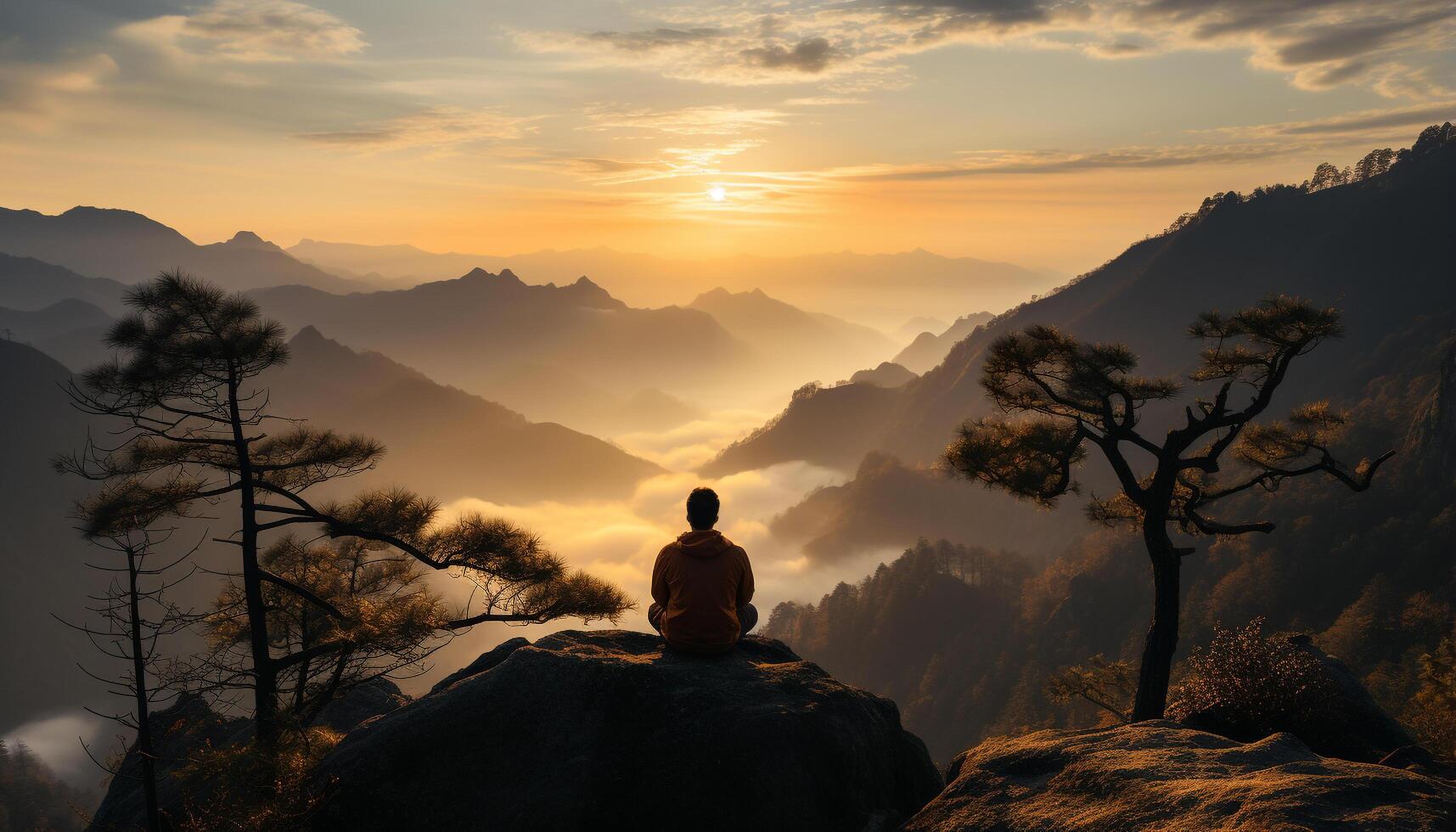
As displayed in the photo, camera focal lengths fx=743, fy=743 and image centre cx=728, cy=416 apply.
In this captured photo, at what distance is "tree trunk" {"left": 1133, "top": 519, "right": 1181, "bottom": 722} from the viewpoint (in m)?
14.1

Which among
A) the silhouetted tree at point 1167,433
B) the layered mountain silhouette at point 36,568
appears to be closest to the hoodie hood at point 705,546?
the silhouetted tree at point 1167,433

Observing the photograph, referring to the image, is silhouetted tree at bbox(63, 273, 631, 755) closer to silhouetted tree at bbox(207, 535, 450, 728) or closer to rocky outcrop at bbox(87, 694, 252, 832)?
silhouetted tree at bbox(207, 535, 450, 728)

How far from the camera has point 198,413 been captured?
12203 millimetres

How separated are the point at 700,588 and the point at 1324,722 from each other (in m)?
9.17

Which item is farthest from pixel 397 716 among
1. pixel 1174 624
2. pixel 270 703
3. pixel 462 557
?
pixel 1174 624

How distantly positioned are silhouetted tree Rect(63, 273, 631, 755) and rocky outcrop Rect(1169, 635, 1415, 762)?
34.4 ft

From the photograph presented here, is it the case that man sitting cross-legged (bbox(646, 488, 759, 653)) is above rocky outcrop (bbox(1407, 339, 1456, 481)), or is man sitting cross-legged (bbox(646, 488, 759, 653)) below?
above

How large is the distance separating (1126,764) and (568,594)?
10715 millimetres

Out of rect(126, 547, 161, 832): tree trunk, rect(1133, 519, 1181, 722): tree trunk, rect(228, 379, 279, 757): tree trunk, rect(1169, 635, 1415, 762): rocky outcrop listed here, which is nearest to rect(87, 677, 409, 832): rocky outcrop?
rect(228, 379, 279, 757): tree trunk

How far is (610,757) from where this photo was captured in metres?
7.83

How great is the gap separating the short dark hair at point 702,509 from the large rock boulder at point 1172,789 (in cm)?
408

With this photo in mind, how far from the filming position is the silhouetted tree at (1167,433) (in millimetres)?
13938

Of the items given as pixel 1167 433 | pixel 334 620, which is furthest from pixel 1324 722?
pixel 334 620

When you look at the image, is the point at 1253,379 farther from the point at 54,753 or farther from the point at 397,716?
the point at 54,753
